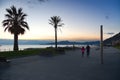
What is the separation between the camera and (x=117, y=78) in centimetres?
1052

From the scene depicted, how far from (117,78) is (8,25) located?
35.4m

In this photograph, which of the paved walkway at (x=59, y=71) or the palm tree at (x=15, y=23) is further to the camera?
the palm tree at (x=15, y=23)

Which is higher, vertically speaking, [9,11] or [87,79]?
[9,11]

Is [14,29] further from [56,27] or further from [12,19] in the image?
[56,27]

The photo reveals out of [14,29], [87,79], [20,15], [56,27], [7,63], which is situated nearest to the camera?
[87,79]

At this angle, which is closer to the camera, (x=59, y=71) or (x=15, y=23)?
(x=59, y=71)

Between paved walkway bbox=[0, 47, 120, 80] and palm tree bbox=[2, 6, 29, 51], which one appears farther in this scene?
palm tree bbox=[2, 6, 29, 51]

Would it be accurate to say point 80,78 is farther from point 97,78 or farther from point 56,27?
point 56,27

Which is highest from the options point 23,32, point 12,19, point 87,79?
point 12,19

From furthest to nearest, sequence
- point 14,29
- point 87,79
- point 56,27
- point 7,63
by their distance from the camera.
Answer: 1. point 56,27
2. point 14,29
3. point 7,63
4. point 87,79

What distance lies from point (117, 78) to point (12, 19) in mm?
35741

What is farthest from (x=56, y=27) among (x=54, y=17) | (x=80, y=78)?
(x=80, y=78)

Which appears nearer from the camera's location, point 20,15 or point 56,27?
point 20,15

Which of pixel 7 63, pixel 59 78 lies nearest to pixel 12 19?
pixel 7 63
